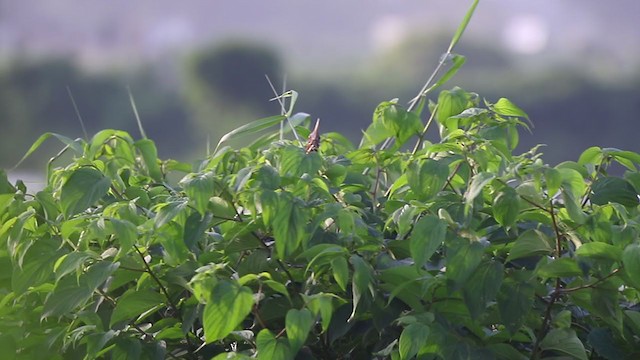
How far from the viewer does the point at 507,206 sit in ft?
4.03

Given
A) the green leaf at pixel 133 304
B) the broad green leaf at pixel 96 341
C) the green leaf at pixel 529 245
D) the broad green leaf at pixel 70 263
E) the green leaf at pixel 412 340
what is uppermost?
the broad green leaf at pixel 70 263

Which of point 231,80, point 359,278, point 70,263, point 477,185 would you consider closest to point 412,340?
point 359,278

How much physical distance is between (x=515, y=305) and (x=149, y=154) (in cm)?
74

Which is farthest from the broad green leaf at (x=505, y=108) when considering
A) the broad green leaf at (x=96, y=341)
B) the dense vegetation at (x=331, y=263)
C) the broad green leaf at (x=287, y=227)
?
the broad green leaf at (x=96, y=341)

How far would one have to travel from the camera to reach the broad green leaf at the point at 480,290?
3.98ft

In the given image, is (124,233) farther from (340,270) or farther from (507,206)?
(507,206)

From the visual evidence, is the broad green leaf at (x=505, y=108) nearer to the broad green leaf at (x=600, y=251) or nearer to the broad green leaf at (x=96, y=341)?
the broad green leaf at (x=600, y=251)

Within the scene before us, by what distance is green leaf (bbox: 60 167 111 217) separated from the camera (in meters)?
1.31

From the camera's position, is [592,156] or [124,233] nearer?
[124,233]

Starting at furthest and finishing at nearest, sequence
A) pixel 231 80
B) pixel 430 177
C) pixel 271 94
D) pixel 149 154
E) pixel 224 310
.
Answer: pixel 231 80, pixel 271 94, pixel 149 154, pixel 430 177, pixel 224 310

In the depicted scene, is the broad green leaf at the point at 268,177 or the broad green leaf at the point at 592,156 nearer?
the broad green leaf at the point at 268,177

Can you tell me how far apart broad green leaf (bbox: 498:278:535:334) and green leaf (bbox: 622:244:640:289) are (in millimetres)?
132

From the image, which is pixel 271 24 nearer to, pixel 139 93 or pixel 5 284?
pixel 139 93

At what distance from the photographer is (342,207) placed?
1293 mm
